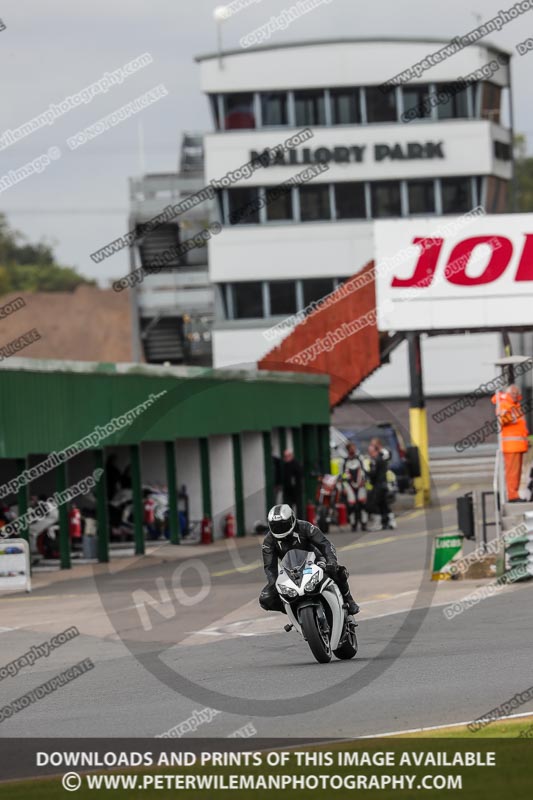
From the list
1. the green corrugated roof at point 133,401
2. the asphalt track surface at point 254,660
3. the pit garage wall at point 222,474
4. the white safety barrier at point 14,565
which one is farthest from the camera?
the pit garage wall at point 222,474

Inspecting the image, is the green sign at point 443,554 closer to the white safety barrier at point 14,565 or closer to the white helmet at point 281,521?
the white safety barrier at point 14,565

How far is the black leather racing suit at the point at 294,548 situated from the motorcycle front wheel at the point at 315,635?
39 cm

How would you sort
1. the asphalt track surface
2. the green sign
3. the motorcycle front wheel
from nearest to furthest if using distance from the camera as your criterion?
the asphalt track surface < the motorcycle front wheel < the green sign

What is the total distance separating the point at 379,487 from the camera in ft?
107

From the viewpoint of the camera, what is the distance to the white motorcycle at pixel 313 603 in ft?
44.7

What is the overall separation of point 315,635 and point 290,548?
2.62 feet

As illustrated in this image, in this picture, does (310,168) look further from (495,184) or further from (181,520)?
(181,520)

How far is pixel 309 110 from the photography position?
66.8 metres

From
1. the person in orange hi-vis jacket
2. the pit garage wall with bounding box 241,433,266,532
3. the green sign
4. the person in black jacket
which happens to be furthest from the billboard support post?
the green sign

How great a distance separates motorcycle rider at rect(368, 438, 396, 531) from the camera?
3183cm

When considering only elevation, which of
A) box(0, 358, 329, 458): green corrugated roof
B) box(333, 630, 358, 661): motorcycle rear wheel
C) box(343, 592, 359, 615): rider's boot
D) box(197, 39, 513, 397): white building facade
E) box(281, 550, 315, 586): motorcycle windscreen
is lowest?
box(333, 630, 358, 661): motorcycle rear wheel

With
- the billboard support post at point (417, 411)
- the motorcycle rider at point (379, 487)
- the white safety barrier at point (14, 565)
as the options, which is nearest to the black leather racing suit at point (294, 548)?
the white safety barrier at point (14, 565)

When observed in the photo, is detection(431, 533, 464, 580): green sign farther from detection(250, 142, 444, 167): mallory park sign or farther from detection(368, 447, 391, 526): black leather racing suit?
detection(250, 142, 444, 167): mallory park sign

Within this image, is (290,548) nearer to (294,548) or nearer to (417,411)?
(294,548)
